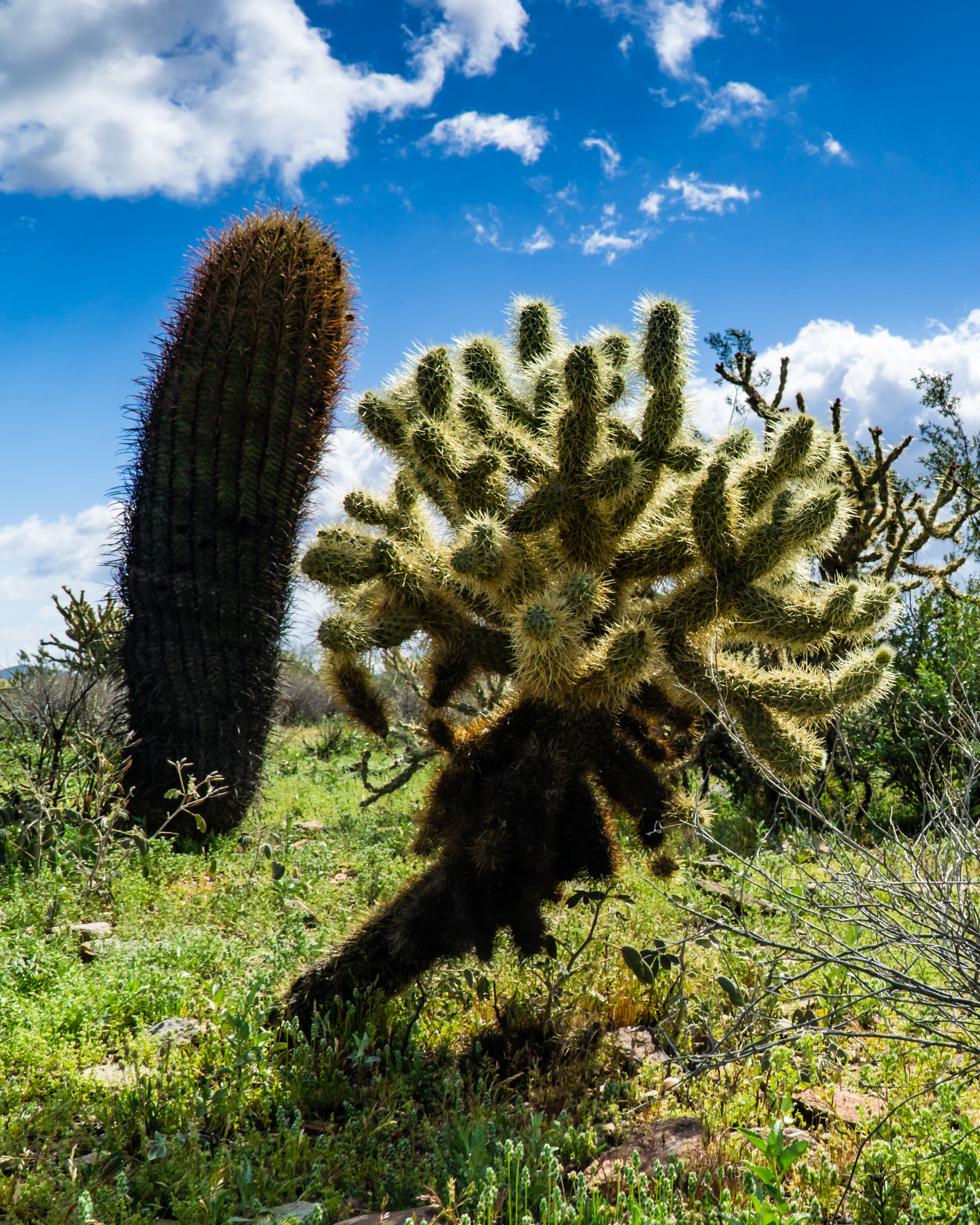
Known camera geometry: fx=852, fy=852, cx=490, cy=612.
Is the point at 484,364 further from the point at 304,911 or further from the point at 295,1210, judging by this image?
the point at 295,1210

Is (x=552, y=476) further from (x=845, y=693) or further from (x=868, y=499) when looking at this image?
(x=868, y=499)

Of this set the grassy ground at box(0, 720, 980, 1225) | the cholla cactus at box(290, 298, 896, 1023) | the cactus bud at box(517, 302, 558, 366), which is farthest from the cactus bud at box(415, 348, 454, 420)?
the grassy ground at box(0, 720, 980, 1225)

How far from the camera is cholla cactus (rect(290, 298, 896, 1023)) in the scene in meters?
3.12

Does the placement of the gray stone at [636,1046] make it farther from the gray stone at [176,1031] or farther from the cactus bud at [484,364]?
the cactus bud at [484,364]

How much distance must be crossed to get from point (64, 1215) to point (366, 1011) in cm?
136

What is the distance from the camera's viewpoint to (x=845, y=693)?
3.34 m

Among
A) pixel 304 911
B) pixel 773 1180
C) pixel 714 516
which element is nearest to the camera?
pixel 773 1180

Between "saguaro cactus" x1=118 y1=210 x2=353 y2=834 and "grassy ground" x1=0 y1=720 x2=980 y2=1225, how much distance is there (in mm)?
1397

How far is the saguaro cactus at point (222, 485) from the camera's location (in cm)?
575

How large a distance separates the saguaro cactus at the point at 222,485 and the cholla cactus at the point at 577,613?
253 cm

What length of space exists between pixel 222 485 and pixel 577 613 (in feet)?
11.9

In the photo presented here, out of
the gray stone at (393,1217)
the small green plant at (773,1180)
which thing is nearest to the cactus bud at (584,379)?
the small green plant at (773,1180)

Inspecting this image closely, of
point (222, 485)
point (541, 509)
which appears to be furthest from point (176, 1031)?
point (222, 485)

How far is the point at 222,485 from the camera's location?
577 cm
